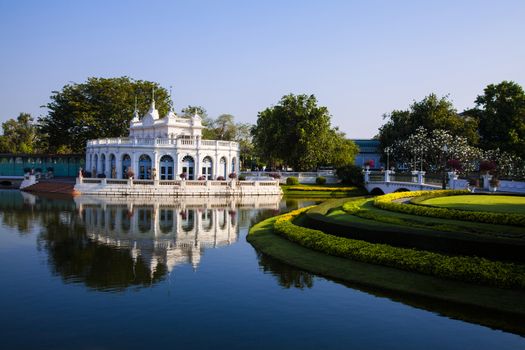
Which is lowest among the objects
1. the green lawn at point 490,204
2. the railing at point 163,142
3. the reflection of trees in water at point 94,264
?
the reflection of trees in water at point 94,264

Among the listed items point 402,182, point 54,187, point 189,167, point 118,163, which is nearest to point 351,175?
point 402,182

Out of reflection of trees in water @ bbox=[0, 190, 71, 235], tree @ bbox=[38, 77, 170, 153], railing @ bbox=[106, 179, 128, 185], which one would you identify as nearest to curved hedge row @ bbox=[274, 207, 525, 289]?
reflection of trees in water @ bbox=[0, 190, 71, 235]

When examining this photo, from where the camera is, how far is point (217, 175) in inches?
2803

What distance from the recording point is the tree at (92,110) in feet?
283

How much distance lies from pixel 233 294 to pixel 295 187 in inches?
2116

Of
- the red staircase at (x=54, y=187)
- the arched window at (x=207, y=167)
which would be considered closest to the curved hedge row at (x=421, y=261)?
the red staircase at (x=54, y=187)

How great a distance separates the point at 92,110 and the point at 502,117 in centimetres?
6673

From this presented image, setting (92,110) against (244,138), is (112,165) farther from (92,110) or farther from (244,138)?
(244,138)

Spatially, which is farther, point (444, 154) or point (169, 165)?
point (169, 165)

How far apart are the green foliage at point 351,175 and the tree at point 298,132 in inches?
168

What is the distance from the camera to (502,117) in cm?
7544

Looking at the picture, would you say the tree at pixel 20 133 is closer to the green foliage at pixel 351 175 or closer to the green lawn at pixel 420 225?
the green foliage at pixel 351 175

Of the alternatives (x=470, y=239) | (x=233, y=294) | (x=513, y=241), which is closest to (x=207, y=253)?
(x=233, y=294)

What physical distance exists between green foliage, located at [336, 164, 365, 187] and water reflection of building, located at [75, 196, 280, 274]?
2180cm
